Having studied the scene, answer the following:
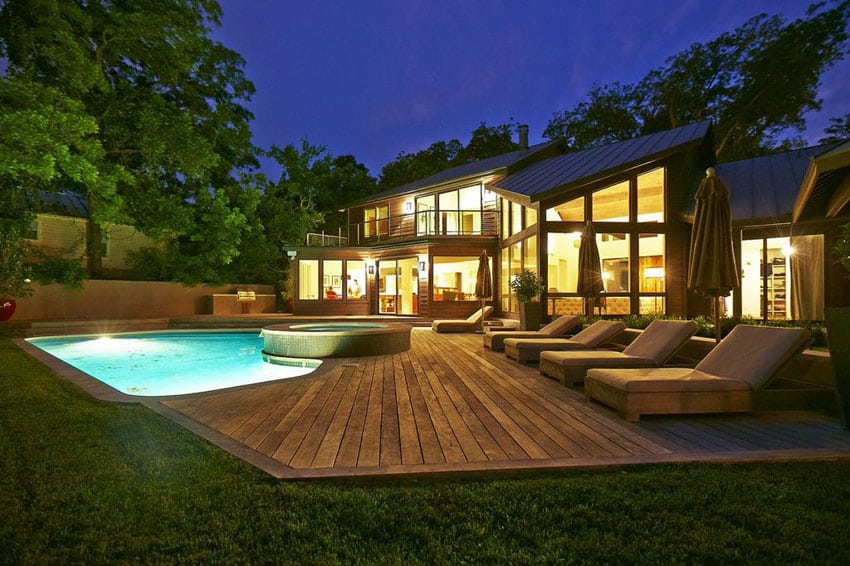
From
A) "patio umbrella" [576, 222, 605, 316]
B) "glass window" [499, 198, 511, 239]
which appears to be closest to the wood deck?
"patio umbrella" [576, 222, 605, 316]

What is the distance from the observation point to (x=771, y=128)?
22828 mm

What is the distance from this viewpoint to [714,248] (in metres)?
5.32

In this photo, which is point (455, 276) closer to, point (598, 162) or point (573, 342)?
point (598, 162)

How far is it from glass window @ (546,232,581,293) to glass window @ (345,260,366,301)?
912 cm

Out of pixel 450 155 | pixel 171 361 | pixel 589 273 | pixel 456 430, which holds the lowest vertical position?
pixel 171 361

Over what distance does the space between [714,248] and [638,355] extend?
5.18ft

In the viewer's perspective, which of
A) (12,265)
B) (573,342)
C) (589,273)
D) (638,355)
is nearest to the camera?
(638,355)

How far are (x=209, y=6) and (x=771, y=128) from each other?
86.7ft

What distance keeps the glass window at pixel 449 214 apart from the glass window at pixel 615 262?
256 inches

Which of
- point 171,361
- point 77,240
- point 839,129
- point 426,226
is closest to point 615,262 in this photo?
point 426,226

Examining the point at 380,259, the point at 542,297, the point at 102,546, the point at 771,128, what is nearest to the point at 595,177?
the point at 542,297

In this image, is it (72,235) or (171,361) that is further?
(72,235)

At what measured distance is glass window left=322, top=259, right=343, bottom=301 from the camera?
62.8 feet

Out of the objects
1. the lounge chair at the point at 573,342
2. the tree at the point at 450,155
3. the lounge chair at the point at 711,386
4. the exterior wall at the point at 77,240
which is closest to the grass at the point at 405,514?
the lounge chair at the point at 711,386
